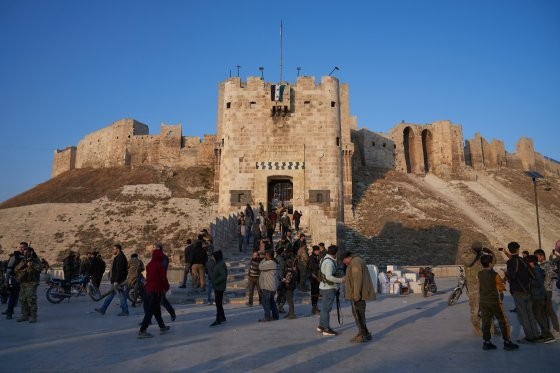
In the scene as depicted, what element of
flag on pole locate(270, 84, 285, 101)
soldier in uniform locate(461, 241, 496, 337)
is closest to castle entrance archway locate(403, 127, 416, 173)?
flag on pole locate(270, 84, 285, 101)

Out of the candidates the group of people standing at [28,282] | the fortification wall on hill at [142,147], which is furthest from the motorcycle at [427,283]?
the fortification wall on hill at [142,147]

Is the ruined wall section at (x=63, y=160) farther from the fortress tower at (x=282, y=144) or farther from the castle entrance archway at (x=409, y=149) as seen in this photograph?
the castle entrance archway at (x=409, y=149)

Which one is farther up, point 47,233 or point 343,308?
point 47,233

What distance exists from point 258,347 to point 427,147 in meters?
54.0

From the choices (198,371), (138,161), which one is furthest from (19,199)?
(198,371)

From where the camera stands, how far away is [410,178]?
49.3 m

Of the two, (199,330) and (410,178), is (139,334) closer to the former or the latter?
(199,330)

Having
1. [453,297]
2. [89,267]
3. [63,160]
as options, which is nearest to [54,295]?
[89,267]

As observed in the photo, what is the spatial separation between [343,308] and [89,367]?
695cm

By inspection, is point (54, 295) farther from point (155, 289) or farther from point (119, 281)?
point (155, 289)

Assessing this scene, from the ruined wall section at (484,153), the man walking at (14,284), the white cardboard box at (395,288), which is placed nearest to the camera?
the man walking at (14,284)

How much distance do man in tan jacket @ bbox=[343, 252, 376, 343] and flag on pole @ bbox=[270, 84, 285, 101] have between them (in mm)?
22094

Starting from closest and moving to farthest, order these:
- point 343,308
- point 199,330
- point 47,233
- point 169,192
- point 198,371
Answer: point 198,371
point 199,330
point 343,308
point 47,233
point 169,192

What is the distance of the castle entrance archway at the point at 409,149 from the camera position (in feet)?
180
